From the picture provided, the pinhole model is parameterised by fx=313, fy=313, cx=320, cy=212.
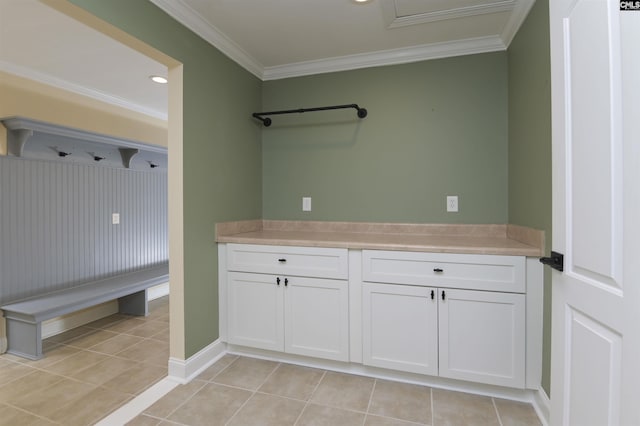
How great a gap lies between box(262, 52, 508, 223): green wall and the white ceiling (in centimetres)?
13

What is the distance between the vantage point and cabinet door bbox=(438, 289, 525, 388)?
1.78 metres

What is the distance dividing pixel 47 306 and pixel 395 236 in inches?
107

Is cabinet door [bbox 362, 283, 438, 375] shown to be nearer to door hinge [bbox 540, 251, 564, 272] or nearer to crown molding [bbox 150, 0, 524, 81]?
door hinge [bbox 540, 251, 564, 272]

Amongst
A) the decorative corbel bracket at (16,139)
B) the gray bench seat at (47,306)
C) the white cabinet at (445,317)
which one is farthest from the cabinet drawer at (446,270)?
the decorative corbel bracket at (16,139)

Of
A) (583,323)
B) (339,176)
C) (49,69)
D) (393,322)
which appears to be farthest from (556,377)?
(49,69)

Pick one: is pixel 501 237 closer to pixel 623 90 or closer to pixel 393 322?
pixel 393 322

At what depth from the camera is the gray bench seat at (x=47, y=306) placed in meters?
2.33

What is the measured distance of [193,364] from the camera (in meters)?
2.10

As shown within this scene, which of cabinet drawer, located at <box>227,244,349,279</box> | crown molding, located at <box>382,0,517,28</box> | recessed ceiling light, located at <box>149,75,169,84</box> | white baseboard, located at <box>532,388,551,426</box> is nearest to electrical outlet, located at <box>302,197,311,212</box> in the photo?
cabinet drawer, located at <box>227,244,349,279</box>

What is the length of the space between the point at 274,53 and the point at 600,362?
8.86 feet

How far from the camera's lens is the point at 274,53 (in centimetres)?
258

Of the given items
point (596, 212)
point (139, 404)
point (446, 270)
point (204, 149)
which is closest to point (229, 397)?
point (139, 404)

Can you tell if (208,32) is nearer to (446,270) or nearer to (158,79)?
(158,79)

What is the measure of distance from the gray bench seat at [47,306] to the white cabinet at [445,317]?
2276mm
